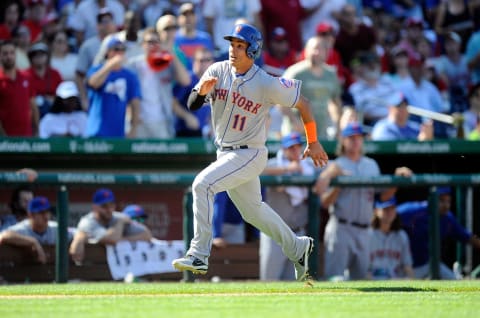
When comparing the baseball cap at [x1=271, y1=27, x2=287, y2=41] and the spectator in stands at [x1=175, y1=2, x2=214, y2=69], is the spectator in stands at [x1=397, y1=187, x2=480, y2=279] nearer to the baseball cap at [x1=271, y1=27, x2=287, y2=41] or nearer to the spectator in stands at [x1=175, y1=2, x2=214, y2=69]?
the spectator in stands at [x1=175, y1=2, x2=214, y2=69]

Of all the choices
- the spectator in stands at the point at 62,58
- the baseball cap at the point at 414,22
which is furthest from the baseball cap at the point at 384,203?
the baseball cap at the point at 414,22

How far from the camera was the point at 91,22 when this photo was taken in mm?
13641

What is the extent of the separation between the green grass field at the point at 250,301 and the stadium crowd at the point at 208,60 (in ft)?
11.8

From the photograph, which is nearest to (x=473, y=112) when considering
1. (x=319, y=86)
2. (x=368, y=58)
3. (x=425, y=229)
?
(x=368, y=58)

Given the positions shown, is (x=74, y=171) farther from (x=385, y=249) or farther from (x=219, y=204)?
(x=385, y=249)

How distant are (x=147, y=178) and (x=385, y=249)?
2.57 meters

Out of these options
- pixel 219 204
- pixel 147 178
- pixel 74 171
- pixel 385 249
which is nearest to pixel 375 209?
pixel 385 249

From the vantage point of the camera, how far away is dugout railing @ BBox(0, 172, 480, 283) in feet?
33.1

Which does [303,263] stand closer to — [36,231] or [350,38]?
[36,231]

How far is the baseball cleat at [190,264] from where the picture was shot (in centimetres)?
758

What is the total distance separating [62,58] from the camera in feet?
43.0

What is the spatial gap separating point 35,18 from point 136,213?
13.7ft

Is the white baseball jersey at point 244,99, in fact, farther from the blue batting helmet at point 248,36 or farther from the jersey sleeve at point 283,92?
the blue batting helmet at point 248,36

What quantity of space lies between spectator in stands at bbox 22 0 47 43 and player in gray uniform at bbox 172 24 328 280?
6.10 m
